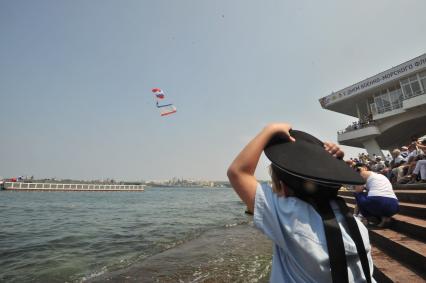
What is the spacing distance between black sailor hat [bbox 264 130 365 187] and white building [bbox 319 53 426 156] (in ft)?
87.5

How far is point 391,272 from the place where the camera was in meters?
3.55

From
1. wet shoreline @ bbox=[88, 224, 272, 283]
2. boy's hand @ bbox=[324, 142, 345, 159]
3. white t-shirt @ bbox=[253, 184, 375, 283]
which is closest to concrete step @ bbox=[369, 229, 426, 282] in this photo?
wet shoreline @ bbox=[88, 224, 272, 283]

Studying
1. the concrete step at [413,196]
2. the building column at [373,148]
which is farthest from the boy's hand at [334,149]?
the building column at [373,148]

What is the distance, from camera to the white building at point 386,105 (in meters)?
24.3

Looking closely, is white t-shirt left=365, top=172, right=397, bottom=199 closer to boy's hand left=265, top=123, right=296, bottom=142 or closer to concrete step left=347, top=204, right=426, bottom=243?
concrete step left=347, top=204, right=426, bottom=243

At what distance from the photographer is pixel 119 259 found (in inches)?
287

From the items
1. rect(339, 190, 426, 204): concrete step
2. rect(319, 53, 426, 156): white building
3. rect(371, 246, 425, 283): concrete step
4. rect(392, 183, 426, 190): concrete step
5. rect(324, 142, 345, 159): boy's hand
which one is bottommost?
rect(371, 246, 425, 283): concrete step

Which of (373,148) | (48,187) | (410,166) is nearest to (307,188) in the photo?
(410,166)

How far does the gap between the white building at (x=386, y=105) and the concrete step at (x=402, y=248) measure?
72.2ft

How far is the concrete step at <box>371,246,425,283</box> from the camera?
3266 millimetres

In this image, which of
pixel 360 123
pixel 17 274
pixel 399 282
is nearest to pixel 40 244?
pixel 17 274

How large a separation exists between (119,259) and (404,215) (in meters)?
7.38

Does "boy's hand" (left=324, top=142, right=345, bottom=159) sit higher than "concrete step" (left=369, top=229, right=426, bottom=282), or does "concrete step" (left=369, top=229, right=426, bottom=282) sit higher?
"boy's hand" (left=324, top=142, right=345, bottom=159)

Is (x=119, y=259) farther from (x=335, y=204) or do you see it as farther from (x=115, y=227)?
(x=335, y=204)
